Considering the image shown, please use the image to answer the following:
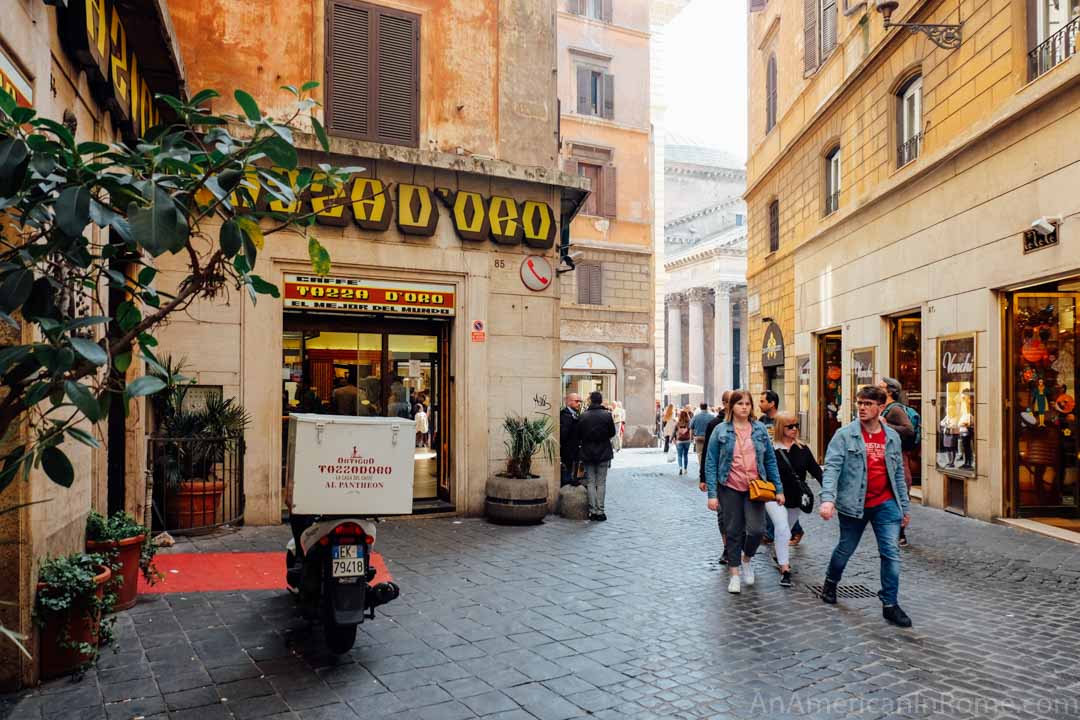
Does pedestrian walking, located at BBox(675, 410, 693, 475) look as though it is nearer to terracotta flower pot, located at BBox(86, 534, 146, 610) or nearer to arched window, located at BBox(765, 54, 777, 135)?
arched window, located at BBox(765, 54, 777, 135)

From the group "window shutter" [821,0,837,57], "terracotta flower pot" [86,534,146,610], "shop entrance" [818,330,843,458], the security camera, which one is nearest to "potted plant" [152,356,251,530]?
"terracotta flower pot" [86,534,146,610]

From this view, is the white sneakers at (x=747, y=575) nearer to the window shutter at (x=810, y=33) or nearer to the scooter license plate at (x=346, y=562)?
the scooter license plate at (x=346, y=562)

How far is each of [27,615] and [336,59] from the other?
8.32 metres

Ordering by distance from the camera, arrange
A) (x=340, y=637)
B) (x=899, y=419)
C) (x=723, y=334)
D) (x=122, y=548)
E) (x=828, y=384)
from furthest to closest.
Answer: (x=723, y=334), (x=828, y=384), (x=899, y=419), (x=122, y=548), (x=340, y=637)

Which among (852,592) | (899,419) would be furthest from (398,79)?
(852,592)

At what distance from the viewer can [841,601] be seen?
639 centimetres

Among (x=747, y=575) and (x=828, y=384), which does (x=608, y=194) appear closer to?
(x=828, y=384)

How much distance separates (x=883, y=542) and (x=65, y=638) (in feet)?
18.5

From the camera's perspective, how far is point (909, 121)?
13547 millimetres

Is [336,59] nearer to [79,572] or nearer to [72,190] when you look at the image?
[79,572]

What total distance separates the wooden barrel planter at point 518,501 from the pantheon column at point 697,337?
135 ft

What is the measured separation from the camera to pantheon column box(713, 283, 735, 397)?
47156 millimetres

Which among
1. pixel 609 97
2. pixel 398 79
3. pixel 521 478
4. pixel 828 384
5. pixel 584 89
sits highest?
pixel 584 89

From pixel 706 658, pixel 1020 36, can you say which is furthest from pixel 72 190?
pixel 1020 36
